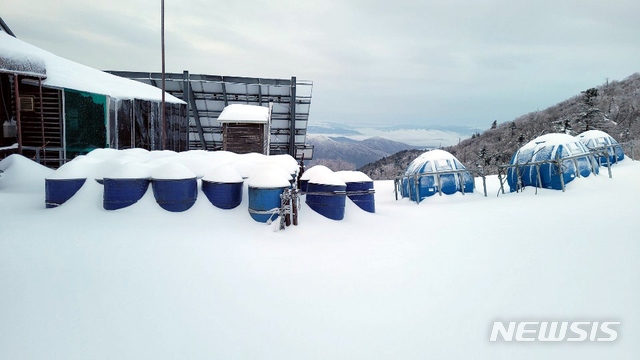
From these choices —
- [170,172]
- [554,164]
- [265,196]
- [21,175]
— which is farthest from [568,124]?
[21,175]

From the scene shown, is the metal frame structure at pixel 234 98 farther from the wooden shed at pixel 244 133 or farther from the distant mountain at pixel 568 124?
the distant mountain at pixel 568 124

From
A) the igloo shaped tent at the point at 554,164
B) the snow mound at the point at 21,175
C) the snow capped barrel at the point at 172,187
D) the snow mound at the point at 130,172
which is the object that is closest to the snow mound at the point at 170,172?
the snow capped barrel at the point at 172,187

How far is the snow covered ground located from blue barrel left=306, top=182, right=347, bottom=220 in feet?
1.64

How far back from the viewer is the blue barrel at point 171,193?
827cm

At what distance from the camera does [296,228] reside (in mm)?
8492

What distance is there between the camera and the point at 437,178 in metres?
16.6

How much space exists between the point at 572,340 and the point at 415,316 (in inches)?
79.4

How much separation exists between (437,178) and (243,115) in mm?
12069

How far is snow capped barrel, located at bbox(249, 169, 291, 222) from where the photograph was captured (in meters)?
8.36

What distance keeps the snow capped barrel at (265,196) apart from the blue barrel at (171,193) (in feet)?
5.34

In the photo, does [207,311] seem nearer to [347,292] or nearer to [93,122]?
[347,292]

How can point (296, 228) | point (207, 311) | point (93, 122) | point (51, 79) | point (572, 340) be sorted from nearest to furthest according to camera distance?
point (572, 340), point (207, 311), point (296, 228), point (51, 79), point (93, 122)

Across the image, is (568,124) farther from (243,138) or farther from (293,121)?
(243,138)

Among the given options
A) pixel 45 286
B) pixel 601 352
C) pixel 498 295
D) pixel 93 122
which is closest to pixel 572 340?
pixel 601 352
